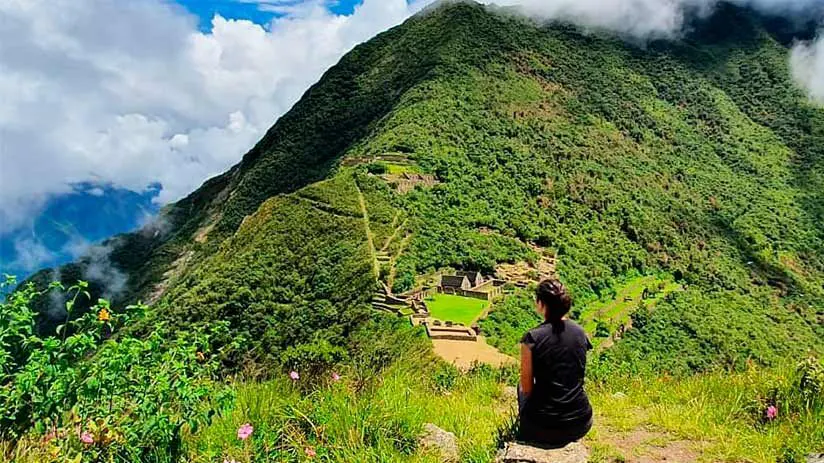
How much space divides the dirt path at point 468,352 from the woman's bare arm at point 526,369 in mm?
22410

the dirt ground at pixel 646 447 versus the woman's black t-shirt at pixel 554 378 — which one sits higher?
the woman's black t-shirt at pixel 554 378

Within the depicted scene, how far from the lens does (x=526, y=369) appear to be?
405 cm

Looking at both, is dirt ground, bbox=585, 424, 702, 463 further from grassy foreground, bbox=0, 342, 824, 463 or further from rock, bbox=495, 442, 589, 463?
rock, bbox=495, 442, 589, 463

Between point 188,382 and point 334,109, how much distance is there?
95.4 metres

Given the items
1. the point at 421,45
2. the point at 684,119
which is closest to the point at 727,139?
the point at 684,119

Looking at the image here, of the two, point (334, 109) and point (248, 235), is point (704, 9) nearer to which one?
point (334, 109)

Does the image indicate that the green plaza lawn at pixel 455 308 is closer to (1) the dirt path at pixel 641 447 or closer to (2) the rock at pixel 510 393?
(2) the rock at pixel 510 393

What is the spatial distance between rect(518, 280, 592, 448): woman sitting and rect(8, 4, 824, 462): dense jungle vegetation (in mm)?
407

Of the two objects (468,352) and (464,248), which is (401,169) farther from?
(468,352)

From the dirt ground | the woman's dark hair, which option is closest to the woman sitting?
the woman's dark hair

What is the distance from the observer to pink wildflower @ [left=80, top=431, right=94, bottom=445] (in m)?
3.03

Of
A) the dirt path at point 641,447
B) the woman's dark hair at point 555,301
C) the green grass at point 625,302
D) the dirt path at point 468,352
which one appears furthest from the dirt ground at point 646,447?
the green grass at point 625,302

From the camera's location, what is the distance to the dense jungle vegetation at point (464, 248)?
3.65m

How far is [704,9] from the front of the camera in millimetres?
146250
